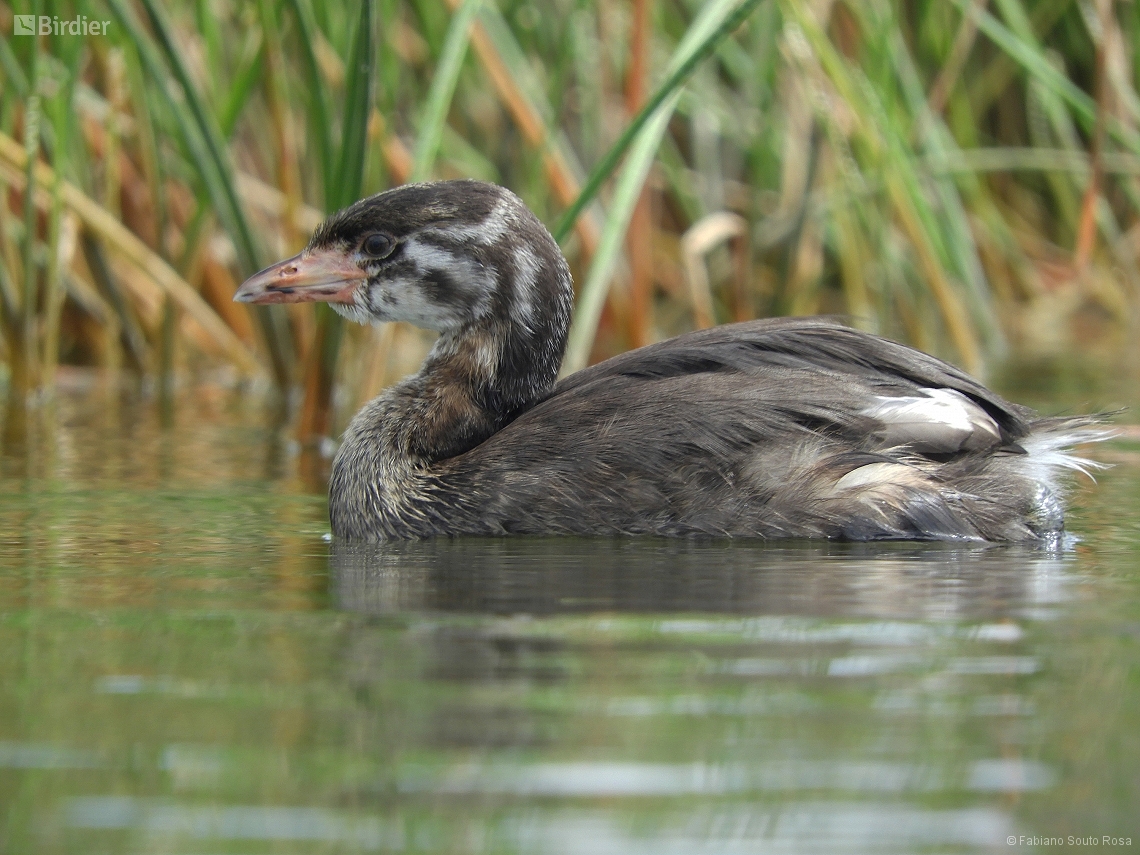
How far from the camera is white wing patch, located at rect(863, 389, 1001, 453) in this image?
4133 mm

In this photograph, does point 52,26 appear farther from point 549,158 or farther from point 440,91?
point 549,158

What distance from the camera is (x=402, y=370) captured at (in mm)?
8844

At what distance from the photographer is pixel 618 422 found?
14.0ft

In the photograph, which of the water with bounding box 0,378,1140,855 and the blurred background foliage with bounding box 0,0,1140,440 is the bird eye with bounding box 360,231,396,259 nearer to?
the blurred background foliage with bounding box 0,0,1140,440

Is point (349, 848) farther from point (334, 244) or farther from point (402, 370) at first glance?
point (402, 370)

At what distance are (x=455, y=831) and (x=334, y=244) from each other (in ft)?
10.3

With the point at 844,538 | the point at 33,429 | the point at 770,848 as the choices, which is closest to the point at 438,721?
the point at 770,848

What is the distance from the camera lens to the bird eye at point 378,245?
188 inches

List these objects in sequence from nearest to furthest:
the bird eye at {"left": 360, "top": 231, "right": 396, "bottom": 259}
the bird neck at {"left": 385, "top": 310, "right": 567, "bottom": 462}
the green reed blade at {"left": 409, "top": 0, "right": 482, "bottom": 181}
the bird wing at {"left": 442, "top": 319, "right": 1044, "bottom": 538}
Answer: the bird wing at {"left": 442, "top": 319, "right": 1044, "bottom": 538}
the bird neck at {"left": 385, "top": 310, "right": 567, "bottom": 462}
the bird eye at {"left": 360, "top": 231, "right": 396, "bottom": 259}
the green reed blade at {"left": 409, "top": 0, "right": 482, "bottom": 181}

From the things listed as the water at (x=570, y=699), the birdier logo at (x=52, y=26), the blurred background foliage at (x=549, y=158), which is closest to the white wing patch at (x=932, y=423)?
the water at (x=570, y=699)

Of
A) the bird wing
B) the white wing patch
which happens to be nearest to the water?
the bird wing

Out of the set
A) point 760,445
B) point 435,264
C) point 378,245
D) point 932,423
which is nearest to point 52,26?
point 378,245

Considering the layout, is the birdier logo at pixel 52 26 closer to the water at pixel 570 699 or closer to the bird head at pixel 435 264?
the bird head at pixel 435 264

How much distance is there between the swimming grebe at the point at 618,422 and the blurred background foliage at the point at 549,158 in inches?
19.3
